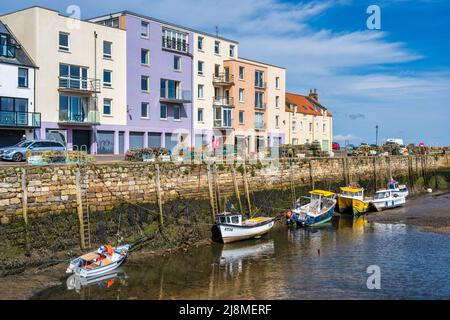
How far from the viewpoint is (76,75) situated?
130ft

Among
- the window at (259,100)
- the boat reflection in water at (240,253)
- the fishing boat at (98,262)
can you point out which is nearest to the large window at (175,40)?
the window at (259,100)

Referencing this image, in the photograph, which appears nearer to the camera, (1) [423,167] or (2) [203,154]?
(2) [203,154]

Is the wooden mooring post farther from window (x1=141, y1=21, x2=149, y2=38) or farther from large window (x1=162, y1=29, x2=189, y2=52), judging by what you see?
large window (x1=162, y1=29, x2=189, y2=52)

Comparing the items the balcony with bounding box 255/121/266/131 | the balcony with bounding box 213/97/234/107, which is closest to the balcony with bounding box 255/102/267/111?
the balcony with bounding box 255/121/266/131

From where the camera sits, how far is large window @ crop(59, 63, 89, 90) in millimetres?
38594

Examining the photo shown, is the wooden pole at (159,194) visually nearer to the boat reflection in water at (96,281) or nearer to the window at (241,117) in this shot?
the boat reflection in water at (96,281)

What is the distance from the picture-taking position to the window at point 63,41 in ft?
127

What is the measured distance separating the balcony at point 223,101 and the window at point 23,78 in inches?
820

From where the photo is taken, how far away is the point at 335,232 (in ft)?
103

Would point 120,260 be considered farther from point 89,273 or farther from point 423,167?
point 423,167

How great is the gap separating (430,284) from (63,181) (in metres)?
16.6

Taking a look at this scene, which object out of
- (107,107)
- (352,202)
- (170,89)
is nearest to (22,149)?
(107,107)

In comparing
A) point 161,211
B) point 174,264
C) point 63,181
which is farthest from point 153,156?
point 174,264

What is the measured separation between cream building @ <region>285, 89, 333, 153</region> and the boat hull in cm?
3425
